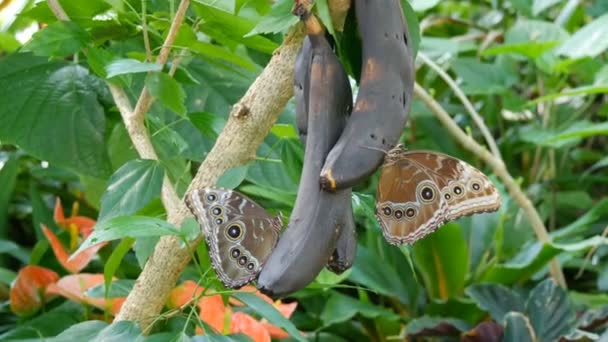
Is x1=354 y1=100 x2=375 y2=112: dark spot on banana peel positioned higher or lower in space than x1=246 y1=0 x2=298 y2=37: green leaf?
lower

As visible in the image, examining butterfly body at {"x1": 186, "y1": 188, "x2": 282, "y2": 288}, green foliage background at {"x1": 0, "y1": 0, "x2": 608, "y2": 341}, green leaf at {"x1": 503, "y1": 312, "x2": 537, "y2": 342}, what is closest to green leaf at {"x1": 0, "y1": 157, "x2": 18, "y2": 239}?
green foliage background at {"x1": 0, "y1": 0, "x2": 608, "y2": 341}

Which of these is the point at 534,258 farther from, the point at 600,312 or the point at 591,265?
the point at 591,265

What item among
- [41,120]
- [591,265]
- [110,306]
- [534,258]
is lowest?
[591,265]

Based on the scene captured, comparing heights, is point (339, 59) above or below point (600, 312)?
above

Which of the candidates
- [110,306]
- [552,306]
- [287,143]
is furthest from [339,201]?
[552,306]

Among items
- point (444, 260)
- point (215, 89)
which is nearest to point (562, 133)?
point (444, 260)

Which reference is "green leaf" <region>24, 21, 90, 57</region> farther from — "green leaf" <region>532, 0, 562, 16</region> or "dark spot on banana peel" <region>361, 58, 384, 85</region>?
"green leaf" <region>532, 0, 562, 16</region>

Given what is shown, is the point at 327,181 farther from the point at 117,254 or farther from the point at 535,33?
the point at 535,33

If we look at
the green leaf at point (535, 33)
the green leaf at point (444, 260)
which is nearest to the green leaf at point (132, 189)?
the green leaf at point (444, 260)
